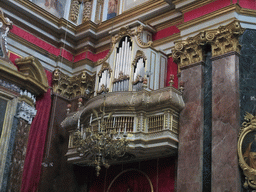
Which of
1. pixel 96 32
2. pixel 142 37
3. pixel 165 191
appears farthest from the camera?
pixel 96 32

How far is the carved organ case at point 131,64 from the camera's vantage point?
9.77 meters

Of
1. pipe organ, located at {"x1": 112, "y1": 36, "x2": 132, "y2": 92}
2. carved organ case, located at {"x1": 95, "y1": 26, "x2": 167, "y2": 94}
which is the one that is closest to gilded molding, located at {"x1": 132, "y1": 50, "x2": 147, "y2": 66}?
carved organ case, located at {"x1": 95, "y1": 26, "x2": 167, "y2": 94}

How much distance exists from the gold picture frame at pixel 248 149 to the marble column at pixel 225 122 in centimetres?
11

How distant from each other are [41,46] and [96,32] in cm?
170

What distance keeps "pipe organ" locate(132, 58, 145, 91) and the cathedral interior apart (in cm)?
3

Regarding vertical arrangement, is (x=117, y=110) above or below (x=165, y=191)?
above

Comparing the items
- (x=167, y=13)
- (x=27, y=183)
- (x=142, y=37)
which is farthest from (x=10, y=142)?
(x=167, y=13)

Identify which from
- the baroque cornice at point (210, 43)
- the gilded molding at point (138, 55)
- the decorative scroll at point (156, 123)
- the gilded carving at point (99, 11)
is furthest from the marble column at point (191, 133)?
the gilded carving at point (99, 11)

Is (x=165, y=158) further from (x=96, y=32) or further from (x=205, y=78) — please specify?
(x=96, y=32)

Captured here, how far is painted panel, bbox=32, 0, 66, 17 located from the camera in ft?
39.0

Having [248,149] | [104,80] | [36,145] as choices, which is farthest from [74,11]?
[248,149]

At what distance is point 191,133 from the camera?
8.47 meters

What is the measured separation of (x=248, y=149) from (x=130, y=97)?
2765 mm

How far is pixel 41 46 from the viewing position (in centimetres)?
1154
